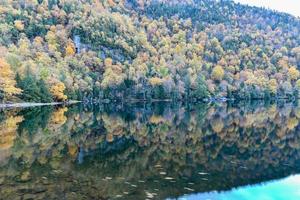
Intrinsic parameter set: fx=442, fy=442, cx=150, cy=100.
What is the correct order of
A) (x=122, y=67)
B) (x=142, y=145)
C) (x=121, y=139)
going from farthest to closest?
(x=122, y=67) < (x=121, y=139) < (x=142, y=145)

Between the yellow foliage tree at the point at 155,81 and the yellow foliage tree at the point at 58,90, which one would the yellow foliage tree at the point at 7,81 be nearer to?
the yellow foliage tree at the point at 58,90

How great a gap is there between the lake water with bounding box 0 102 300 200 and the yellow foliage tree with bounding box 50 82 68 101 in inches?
2445

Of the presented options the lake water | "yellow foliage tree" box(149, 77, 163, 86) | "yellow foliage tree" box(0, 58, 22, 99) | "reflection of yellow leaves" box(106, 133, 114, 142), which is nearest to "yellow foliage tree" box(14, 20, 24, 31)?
"yellow foliage tree" box(149, 77, 163, 86)

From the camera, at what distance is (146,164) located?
28578mm

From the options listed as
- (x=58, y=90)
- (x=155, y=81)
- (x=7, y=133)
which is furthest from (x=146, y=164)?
(x=155, y=81)

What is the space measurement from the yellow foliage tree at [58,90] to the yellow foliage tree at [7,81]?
15997mm

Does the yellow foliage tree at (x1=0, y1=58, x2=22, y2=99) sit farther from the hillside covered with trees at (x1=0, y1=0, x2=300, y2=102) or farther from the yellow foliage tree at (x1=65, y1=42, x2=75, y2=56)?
the yellow foliage tree at (x1=65, y1=42, x2=75, y2=56)

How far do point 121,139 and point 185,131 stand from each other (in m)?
9.84

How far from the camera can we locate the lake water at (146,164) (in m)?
21.5

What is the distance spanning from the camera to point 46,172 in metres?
25.0

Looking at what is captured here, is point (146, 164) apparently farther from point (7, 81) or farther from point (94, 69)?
point (94, 69)

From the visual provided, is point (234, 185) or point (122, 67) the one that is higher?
point (122, 67)

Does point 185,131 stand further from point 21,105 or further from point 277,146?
point 21,105

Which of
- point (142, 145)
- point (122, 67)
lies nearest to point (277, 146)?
point (142, 145)
